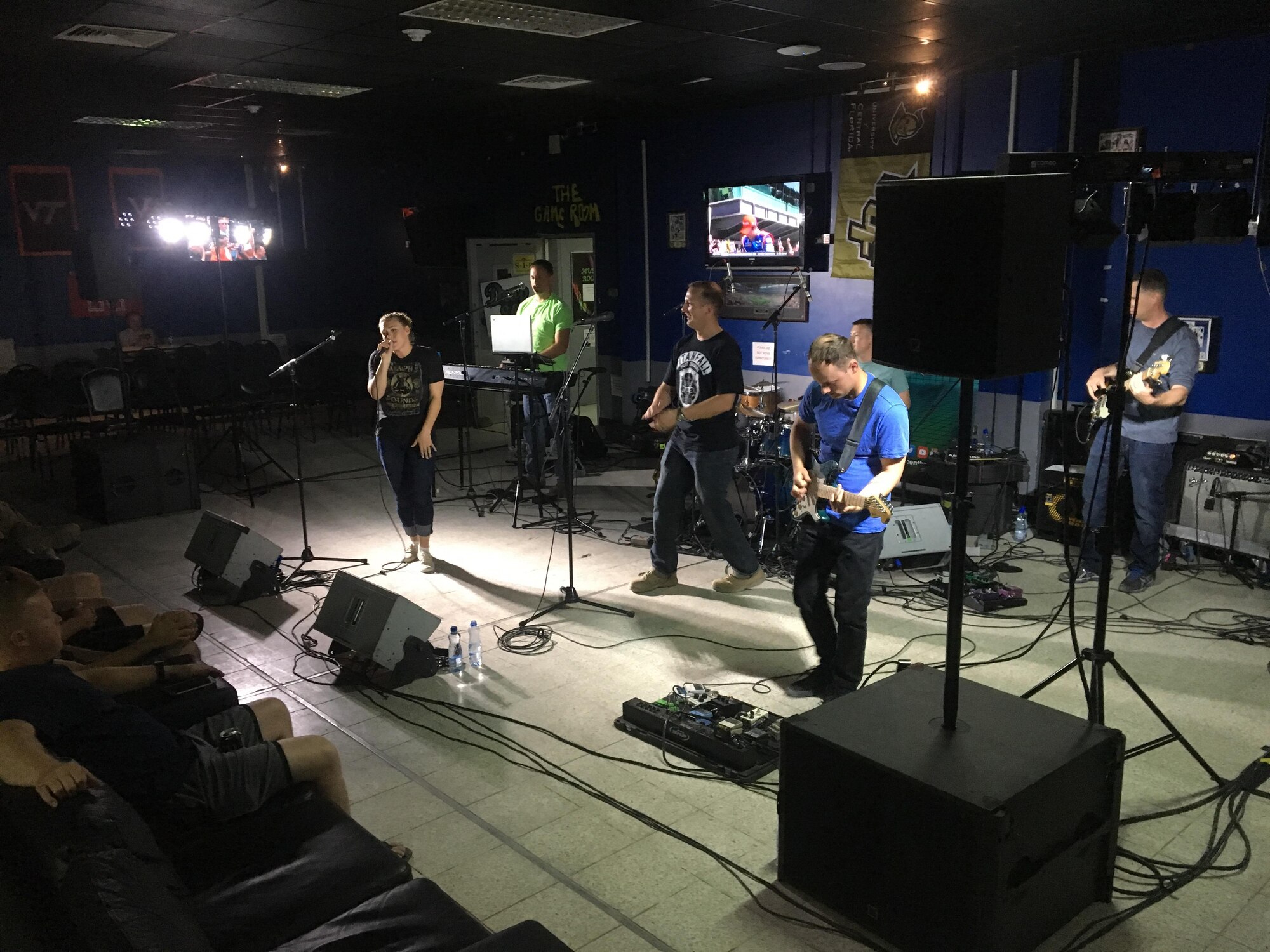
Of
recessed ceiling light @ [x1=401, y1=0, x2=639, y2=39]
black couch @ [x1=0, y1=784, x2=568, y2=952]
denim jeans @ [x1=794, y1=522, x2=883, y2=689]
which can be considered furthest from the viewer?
recessed ceiling light @ [x1=401, y1=0, x2=639, y2=39]

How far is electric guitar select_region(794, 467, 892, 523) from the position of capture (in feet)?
13.1

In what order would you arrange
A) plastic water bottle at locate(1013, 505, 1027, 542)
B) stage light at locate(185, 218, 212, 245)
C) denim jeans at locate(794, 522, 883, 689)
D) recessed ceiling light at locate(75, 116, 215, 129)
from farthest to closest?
stage light at locate(185, 218, 212, 245) → recessed ceiling light at locate(75, 116, 215, 129) → plastic water bottle at locate(1013, 505, 1027, 542) → denim jeans at locate(794, 522, 883, 689)

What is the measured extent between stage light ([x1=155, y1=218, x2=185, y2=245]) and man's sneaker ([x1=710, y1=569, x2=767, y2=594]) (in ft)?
32.1

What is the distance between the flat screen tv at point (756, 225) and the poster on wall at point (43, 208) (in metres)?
7.78

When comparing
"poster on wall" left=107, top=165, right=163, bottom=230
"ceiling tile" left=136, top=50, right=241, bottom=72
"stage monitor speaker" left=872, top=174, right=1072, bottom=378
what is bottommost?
"stage monitor speaker" left=872, top=174, right=1072, bottom=378

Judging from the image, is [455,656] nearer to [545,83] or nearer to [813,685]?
[813,685]

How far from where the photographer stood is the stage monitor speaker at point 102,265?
7.68 meters

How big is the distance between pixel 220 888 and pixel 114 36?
17.8ft

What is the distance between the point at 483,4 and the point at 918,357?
3898 mm

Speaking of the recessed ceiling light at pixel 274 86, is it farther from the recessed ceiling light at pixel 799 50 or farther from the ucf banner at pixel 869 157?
the ucf banner at pixel 869 157

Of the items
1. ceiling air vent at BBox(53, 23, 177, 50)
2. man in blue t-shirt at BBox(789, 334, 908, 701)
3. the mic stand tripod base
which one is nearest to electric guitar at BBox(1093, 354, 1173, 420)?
man in blue t-shirt at BBox(789, 334, 908, 701)

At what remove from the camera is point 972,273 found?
2.56 m

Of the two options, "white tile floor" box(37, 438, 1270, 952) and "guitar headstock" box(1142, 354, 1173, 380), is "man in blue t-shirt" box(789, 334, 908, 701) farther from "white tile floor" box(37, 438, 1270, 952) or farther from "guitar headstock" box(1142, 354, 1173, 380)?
"guitar headstock" box(1142, 354, 1173, 380)

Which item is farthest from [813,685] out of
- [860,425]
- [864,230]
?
[864,230]
